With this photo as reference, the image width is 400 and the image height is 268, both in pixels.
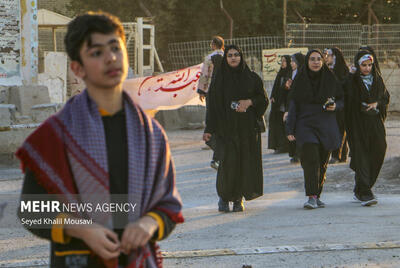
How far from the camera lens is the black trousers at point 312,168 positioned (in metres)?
7.29

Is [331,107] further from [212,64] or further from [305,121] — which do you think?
[212,64]

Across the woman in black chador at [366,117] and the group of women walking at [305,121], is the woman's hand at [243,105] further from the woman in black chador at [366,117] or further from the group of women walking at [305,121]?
the woman in black chador at [366,117]

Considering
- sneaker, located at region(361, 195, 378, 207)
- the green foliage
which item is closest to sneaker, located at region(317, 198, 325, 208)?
sneaker, located at region(361, 195, 378, 207)

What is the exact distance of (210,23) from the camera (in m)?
24.1

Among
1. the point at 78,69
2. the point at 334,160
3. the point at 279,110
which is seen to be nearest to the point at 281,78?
the point at 279,110

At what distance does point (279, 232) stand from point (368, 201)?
1.71 meters

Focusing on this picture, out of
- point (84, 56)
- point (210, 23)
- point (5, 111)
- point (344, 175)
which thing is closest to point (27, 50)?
point (5, 111)

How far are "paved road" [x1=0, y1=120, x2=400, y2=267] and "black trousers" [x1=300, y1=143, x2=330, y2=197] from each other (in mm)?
226

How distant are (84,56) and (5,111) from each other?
8953 mm

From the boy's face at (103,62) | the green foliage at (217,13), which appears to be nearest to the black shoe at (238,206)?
the boy's face at (103,62)

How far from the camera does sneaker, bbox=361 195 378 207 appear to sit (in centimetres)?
737

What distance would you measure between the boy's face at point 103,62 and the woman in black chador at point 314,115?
17.2ft

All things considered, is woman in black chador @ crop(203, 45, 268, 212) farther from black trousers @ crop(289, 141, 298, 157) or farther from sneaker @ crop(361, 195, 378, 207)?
black trousers @ crop(289, 141, 298, 157)

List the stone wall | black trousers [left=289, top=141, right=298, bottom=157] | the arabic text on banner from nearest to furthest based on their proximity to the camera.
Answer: black trousers [left=289, top=141, right=298, bottom=157], the arabic text on banner, the stone wall
